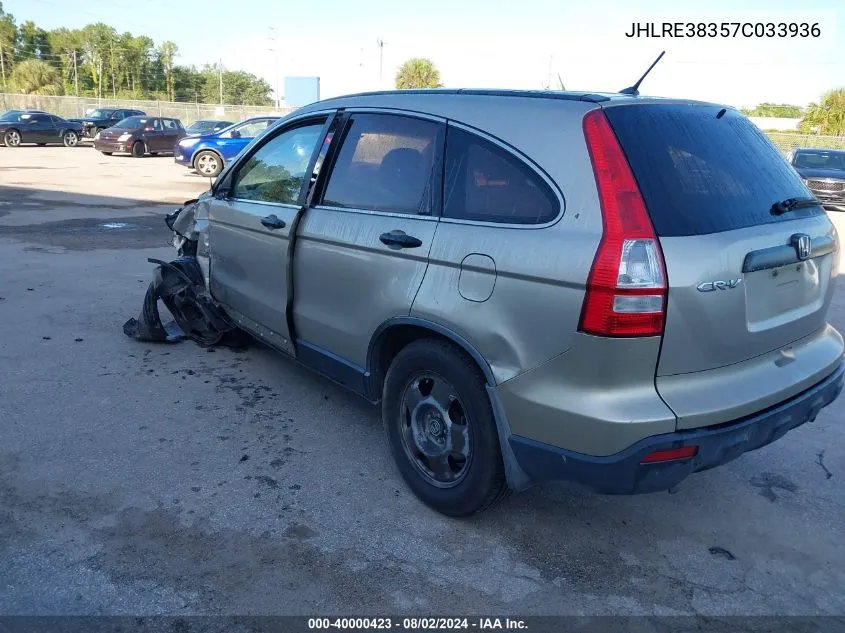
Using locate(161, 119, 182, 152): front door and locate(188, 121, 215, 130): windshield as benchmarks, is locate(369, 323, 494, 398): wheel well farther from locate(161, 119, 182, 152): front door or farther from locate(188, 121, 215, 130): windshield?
locate(161, 119, 182, 152): front door

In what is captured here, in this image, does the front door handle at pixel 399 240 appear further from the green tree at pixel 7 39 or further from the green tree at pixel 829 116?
the green tree at pixel 7 39

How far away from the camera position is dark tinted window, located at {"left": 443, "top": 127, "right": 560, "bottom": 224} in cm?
272

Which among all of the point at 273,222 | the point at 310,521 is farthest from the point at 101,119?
the point at 310,521

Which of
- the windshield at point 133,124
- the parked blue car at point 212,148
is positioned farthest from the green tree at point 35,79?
the parked blue car at point 212,148

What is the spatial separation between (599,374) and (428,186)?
123 cm

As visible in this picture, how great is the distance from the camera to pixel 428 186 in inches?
126

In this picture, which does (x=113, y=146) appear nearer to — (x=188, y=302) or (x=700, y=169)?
(x=188, y=302)

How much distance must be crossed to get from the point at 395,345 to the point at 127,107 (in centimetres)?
4740

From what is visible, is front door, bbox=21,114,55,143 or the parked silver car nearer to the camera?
the parked silver car

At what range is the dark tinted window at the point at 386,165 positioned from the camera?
10.7ft

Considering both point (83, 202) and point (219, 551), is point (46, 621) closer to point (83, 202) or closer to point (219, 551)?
point (219, 551)

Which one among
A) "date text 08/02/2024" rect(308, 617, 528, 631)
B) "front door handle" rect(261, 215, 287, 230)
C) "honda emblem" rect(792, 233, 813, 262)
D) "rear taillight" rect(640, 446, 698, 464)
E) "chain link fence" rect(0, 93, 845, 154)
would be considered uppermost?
"chain link fence" rect(0, 93, 845, 154)

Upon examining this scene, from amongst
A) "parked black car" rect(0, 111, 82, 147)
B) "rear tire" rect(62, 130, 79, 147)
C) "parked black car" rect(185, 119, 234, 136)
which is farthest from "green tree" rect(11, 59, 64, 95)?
"parked black car" rect(185, 119, 234, 136)

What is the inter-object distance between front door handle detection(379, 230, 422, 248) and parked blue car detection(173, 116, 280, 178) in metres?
18.0
